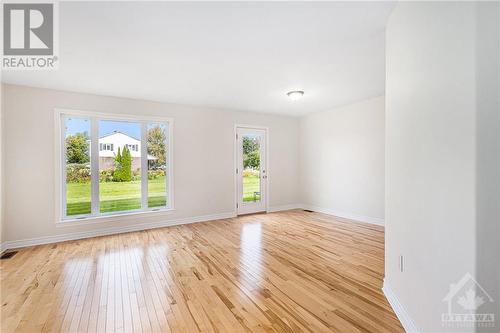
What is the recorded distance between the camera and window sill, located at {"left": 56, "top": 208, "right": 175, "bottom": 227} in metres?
3.95

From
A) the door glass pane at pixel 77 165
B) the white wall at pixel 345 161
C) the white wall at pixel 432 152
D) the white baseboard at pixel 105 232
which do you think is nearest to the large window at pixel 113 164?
the door glass pane at pixel 77 165

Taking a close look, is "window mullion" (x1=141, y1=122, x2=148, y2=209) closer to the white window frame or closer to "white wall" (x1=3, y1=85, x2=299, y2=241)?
the white window frame

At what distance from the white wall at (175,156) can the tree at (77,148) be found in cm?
24

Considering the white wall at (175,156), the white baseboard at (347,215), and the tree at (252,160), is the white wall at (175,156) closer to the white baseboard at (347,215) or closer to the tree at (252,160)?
the tree at (252,160)

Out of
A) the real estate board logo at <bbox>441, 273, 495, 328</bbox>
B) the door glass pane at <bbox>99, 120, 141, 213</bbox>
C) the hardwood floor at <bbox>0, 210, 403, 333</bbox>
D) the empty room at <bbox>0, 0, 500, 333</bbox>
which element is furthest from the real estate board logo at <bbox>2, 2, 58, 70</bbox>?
the real estate board logo at <bbox>441, 273, 495, 328</bbox>

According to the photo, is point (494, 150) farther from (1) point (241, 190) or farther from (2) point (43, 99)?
(2) point (43, 99)

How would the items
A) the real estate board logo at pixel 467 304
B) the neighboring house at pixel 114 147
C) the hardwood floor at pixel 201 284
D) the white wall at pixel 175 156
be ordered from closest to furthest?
1. the real estate board logo at pixel 467 304
2. the hardwood floor at pixel 201 284
3. the white wall at pixel 175 156
4. the neighboring house at pixel 114 147

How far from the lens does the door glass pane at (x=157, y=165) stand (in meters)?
4.74

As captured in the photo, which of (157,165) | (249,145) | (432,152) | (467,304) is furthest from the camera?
(249,145)

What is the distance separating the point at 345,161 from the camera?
5309 mm

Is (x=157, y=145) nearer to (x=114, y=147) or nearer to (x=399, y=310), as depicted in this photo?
(x=114, y=147)

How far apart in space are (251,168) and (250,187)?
1.60ft

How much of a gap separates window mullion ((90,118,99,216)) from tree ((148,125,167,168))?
0.91 meters

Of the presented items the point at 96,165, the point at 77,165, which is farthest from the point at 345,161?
the point at 77,165
